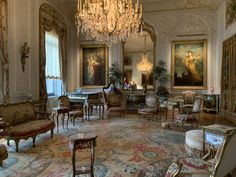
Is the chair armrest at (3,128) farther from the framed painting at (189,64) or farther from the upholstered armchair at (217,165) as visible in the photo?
the framed painting at (189,64)

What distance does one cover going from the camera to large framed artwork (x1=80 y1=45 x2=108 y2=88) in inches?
461

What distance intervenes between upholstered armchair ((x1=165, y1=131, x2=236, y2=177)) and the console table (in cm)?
760

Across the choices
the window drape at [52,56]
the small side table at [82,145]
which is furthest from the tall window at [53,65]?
the small side table at [82,145]

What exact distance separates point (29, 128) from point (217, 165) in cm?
423

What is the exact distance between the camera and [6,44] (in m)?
6.38

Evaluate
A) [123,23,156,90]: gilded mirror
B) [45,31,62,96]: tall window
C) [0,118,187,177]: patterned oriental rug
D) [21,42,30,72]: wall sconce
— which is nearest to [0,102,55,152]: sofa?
[0,118,187,177]: patterned oriental rug

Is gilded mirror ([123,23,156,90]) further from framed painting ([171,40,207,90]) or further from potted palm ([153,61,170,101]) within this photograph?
framed painting ([171,40,207,90])

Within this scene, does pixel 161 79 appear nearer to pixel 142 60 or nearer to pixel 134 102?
pixel 142 60

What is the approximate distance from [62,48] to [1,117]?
586 centimetres

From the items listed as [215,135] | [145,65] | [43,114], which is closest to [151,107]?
[145,65]

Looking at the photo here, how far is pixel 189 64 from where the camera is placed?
10.9 meters

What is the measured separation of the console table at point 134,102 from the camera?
34.1ft

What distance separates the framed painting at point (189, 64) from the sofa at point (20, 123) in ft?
23.9

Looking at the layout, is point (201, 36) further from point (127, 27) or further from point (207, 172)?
point (207, 172)
